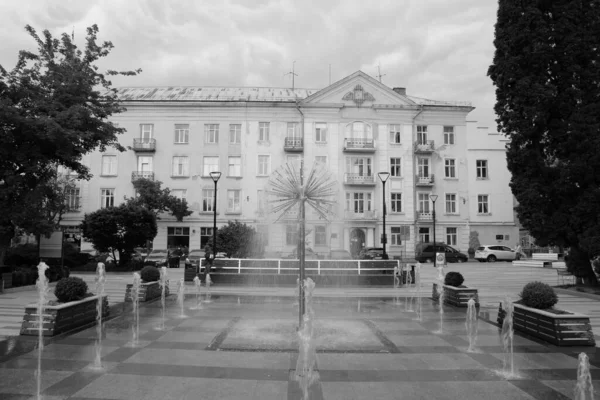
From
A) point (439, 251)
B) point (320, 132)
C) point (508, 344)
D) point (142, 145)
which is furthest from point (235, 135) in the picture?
point (508, 344)

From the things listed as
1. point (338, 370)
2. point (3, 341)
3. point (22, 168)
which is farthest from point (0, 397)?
point (22, 168)

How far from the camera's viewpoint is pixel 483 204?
48.6 meters

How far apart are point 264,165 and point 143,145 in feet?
40.9

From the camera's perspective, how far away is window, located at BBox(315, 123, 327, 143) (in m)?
45.8

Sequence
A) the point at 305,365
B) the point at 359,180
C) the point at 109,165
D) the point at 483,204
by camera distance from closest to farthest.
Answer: the point at 305,365 < the point at 359,180 < the point at 109,165 < the point at 483,204

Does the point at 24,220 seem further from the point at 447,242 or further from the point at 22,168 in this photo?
the point at 447,242

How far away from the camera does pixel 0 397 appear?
5645 mm

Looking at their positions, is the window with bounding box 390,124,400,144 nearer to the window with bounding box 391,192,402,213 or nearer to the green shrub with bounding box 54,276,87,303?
the window with bounding box 391,192,402,213

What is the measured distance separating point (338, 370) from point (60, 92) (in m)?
17.2

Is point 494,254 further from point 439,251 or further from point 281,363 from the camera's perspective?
point 281,363

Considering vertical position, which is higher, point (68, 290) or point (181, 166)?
point (181, 166)

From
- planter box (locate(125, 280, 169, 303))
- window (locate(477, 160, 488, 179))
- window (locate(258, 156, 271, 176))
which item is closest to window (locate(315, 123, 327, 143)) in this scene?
window (locate(258, 156, 271, 176))

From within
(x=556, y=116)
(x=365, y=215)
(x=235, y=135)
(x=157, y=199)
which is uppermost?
(x=235, y=135)

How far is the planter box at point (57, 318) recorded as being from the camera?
362 inches
